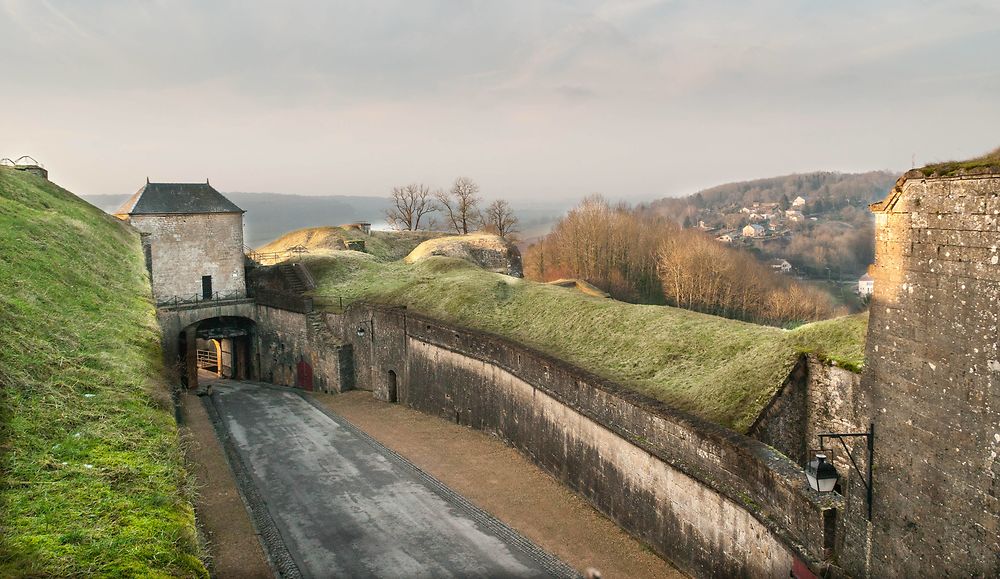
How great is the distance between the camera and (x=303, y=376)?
28.2m

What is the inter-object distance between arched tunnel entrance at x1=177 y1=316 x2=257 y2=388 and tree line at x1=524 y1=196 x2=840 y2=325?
23.7 metres

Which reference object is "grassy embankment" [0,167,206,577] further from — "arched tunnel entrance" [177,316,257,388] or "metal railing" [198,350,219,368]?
"metal railing" [198,350,219,368]

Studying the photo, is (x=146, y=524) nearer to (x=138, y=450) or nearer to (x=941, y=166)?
(x=138, y=450)

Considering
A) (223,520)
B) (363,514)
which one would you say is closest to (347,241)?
(363,514)

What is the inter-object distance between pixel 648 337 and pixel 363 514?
26.2 ft

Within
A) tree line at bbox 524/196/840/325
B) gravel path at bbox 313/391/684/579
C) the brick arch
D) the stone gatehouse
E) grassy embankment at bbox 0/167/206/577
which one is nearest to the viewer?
grassy embankment at bbox 0/167/206/577

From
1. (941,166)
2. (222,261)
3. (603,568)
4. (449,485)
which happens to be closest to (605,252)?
(222,261)

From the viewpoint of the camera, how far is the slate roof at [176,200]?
28.5 metres

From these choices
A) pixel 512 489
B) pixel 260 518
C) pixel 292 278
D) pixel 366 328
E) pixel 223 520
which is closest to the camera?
pixel 223 520

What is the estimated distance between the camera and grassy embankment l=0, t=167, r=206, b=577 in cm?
468

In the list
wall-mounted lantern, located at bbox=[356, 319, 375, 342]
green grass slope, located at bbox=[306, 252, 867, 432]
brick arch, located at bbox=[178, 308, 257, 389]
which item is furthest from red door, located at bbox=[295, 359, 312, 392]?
brick arch, located at bbox=[178, 308, 257, 389]

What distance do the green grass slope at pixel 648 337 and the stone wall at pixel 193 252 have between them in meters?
4.75

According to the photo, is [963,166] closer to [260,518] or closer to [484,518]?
[484,518]

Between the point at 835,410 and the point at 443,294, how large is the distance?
52.0 ft
